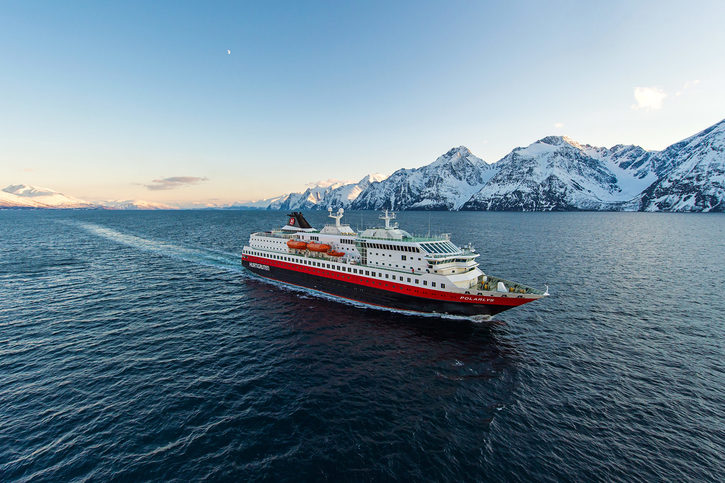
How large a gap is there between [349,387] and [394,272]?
56.5ft

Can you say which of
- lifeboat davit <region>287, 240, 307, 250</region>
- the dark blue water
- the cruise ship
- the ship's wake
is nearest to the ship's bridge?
the cruise ship

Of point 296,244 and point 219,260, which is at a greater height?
point 296,244

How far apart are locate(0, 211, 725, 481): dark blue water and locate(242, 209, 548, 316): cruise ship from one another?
2.46 meters

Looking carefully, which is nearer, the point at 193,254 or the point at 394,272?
the point at 394,272

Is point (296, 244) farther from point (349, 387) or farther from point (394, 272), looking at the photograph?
point (349, 387)

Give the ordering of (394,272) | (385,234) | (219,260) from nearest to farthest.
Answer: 1. (394,272)
2. (385,234)
3. (219,260)

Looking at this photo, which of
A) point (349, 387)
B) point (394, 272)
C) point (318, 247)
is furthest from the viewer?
point (318, 247)

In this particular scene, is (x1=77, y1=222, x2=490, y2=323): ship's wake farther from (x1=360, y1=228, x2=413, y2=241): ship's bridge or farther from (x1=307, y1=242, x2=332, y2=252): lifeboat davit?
(x1=360, y1=228, x2=413, y2=241): ship's bridge

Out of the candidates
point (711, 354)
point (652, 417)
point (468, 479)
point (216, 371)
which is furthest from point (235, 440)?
point (711, 354)

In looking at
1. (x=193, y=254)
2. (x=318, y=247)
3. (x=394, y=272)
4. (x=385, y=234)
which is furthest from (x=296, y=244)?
(x=193, y=254)

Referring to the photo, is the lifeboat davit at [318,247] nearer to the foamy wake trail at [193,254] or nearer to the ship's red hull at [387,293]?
the ship's red hull at [387,293]

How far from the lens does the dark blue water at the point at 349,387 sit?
15555 mm

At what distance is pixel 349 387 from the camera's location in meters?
21.7

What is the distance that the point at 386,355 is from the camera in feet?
86.6
